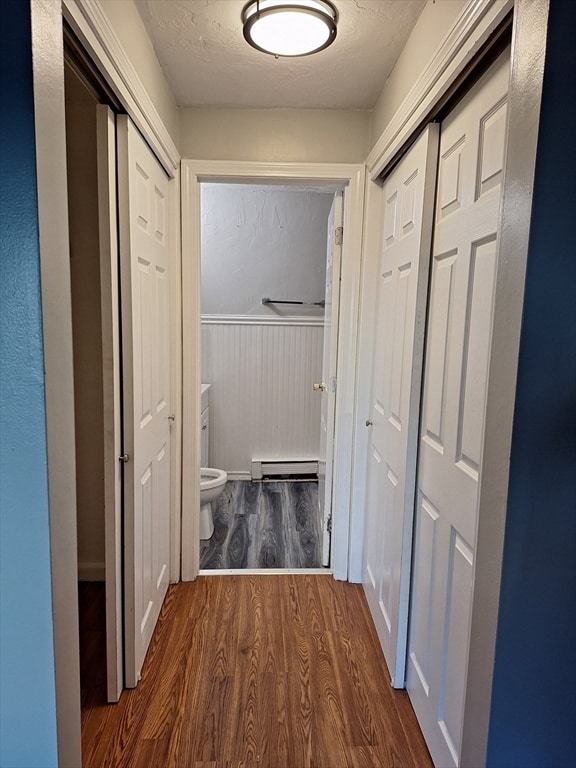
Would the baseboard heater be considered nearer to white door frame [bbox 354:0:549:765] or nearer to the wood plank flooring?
the wood plank flooring

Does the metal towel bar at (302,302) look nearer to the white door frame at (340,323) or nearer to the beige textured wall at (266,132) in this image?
the white door frame at (340,323)

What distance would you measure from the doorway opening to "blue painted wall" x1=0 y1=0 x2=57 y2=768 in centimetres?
253

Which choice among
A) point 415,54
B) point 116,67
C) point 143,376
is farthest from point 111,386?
point 415,54

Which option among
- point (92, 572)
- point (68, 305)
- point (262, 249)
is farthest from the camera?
point (262, 249)

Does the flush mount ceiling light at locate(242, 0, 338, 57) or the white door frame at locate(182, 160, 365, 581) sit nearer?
the flush mount ceiling light at locate(242, 0, 338, 57)

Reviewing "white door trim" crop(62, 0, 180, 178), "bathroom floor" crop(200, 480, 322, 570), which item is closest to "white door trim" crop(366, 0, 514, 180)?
"white door trim" crop(62, 0, 180, 178)

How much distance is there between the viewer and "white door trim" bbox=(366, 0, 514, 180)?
39.8 inches

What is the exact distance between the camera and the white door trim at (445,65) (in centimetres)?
101

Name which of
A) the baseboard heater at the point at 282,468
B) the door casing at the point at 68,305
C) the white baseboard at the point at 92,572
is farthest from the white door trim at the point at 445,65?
the baseboard heater at the point at 282,468

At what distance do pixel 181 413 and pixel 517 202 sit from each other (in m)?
1.78

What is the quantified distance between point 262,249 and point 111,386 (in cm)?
245

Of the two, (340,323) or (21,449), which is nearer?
(21,449)

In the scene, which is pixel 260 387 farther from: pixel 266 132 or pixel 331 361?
pixel 266 132

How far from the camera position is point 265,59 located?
1746mm
